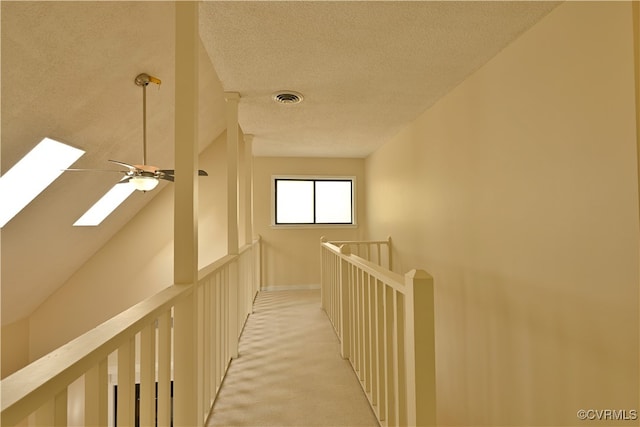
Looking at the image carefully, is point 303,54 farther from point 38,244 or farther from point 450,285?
point 38,244

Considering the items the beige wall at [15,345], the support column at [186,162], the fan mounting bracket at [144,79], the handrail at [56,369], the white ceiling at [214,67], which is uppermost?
the fan mounting bracket at [144,79]

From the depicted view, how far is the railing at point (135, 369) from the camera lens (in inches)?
21.0

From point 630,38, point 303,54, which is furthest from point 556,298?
point 303,54

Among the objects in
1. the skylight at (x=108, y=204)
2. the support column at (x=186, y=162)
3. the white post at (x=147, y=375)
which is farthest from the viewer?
the skylight at (x=108, y=204)

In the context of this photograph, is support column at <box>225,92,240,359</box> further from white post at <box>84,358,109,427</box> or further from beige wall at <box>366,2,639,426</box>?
beige wall at <box>366,2,639,426</box>

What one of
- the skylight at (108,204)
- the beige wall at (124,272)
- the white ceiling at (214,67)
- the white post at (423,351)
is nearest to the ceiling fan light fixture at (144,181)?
the white ceiling at (214,67)

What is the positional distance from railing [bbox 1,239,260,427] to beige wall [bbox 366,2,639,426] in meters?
1.99

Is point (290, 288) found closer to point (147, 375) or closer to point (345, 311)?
point (345, 311)

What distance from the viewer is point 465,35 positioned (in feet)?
6.48

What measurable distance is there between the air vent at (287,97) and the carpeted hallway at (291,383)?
2.27m

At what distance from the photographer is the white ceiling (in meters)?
1.77

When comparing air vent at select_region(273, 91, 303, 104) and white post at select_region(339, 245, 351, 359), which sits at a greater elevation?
air vent at select_region(273, 91, 303, 104)

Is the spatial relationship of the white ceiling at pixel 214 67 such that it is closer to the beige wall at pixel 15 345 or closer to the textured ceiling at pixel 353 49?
the textured ceiling at pixel 353 49

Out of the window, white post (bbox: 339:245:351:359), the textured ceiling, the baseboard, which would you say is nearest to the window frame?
the window
